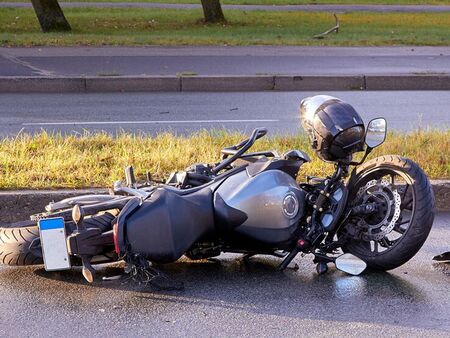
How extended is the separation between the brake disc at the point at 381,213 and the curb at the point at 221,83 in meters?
8.98

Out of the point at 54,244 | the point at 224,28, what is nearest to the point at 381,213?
the point at 54,244

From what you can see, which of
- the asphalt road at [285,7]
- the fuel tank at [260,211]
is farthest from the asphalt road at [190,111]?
the asphalt road at [285,7]

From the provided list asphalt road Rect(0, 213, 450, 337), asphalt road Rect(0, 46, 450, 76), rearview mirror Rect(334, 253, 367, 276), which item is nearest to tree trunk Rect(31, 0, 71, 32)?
asphalt road Rect(0, 46, 450, 76)

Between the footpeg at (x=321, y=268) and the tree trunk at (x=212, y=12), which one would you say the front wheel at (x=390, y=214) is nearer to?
the footpeg at (x=321, y=268)

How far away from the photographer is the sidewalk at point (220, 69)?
45.1ft

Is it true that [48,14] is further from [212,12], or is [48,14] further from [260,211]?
[260,211]

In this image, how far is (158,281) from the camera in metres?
4.74

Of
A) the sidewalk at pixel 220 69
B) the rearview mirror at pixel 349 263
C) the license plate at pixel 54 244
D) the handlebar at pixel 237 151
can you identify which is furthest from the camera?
the sidewalk at pixel 220 69

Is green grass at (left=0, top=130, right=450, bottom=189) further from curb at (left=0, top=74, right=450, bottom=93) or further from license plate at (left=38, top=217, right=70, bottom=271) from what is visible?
curb at (left=0, top=74, right=450, bottom=93)

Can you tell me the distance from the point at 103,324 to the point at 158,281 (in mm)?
515

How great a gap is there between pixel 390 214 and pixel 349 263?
0.35 metres

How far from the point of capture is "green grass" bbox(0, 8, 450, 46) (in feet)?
61.6

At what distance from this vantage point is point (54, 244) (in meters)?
4.70

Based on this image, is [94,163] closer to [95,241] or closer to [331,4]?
[95,241]
